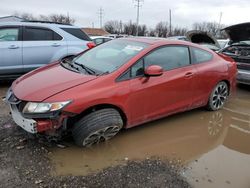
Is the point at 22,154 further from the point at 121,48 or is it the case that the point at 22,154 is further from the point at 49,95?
the point at 121,48

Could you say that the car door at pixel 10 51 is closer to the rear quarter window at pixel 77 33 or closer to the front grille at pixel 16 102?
the rear quarter window at pixel 77 33

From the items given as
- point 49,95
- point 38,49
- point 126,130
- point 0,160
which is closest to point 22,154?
point 0,160

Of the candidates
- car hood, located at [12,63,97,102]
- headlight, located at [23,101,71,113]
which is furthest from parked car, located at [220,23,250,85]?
headlight, located at [23,101,71,113]

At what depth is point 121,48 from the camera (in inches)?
180

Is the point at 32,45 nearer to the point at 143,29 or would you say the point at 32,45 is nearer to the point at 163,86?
the point at 163,86

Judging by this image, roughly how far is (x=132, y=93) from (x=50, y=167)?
1419 millimetres

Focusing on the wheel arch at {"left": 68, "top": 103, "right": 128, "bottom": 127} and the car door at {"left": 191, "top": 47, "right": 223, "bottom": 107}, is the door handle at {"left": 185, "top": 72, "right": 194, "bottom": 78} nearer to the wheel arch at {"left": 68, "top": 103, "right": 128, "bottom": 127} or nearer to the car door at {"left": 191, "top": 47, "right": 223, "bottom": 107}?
the car door at {"left": 191, "top": 47, "right": 223, "bottom": 107}

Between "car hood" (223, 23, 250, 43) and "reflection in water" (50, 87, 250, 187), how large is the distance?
297 cm

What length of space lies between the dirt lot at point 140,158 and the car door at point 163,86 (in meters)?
0.37

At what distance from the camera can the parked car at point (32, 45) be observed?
6625 mm

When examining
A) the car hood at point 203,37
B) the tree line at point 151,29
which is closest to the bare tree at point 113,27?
the tree line at point 151,29

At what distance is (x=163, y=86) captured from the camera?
14.0 ft

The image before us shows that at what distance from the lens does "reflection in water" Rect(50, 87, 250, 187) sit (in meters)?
3.55

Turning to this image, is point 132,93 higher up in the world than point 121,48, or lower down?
lower down
